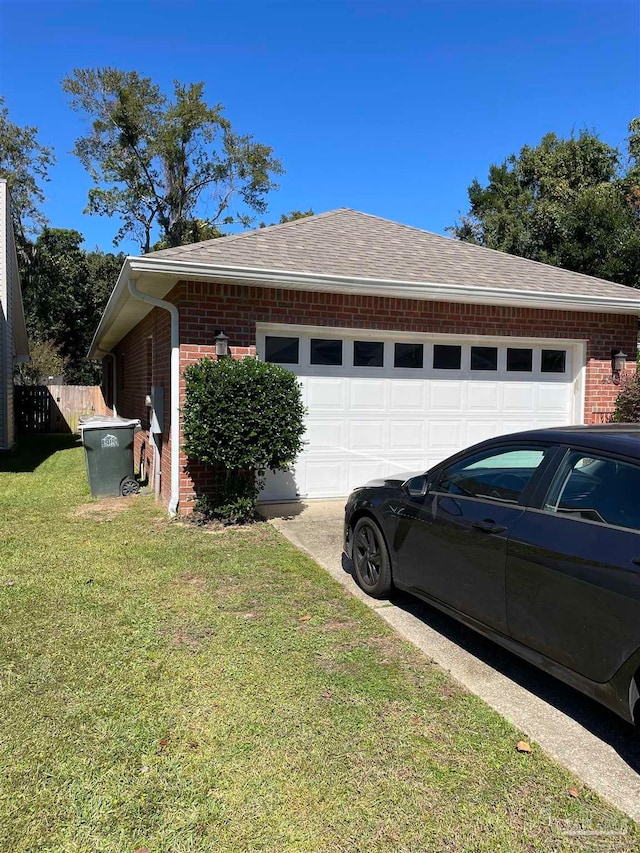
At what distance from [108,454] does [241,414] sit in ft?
11.0

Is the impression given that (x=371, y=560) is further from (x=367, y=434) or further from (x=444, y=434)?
(x=444, y=434)

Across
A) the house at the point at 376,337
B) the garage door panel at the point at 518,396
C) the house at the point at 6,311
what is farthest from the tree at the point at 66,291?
the garage door panel at the point at 518,396

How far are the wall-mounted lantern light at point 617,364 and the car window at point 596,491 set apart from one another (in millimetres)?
6846

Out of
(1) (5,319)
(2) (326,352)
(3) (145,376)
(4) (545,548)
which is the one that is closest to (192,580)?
(4) (545,548)

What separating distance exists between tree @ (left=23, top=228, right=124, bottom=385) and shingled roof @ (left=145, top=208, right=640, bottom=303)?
22.7 meters

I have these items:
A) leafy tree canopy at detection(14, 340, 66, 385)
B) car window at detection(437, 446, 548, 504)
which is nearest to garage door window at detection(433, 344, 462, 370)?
car window at detection(437, 446, 548, 504)

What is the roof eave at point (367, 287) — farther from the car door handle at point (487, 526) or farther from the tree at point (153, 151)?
the tree at point (153, 151)

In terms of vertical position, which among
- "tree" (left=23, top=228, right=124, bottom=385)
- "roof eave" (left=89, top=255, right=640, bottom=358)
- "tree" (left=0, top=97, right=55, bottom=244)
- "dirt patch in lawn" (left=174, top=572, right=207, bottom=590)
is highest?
"tree" (left=0, top=97, right=55, bottom=244)

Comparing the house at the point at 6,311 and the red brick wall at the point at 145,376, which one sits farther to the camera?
the house at the point at 6,311

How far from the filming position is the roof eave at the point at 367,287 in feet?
21.4

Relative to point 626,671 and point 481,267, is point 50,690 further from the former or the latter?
point 481,267

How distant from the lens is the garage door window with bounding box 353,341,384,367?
26.5ft

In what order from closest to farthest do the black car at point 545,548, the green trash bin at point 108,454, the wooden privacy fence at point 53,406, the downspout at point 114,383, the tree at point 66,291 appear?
the black car at point 545,548 < the green trash bin at point 108,454 < the downspout at point 114,383 < the wooden privacy fence at point 53,406 < the tree at point 66,291

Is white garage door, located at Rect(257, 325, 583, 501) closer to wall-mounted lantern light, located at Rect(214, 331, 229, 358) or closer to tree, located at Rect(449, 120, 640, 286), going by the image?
wall-mounted lantern light, located at Rect(214, 331, 229, 358)
